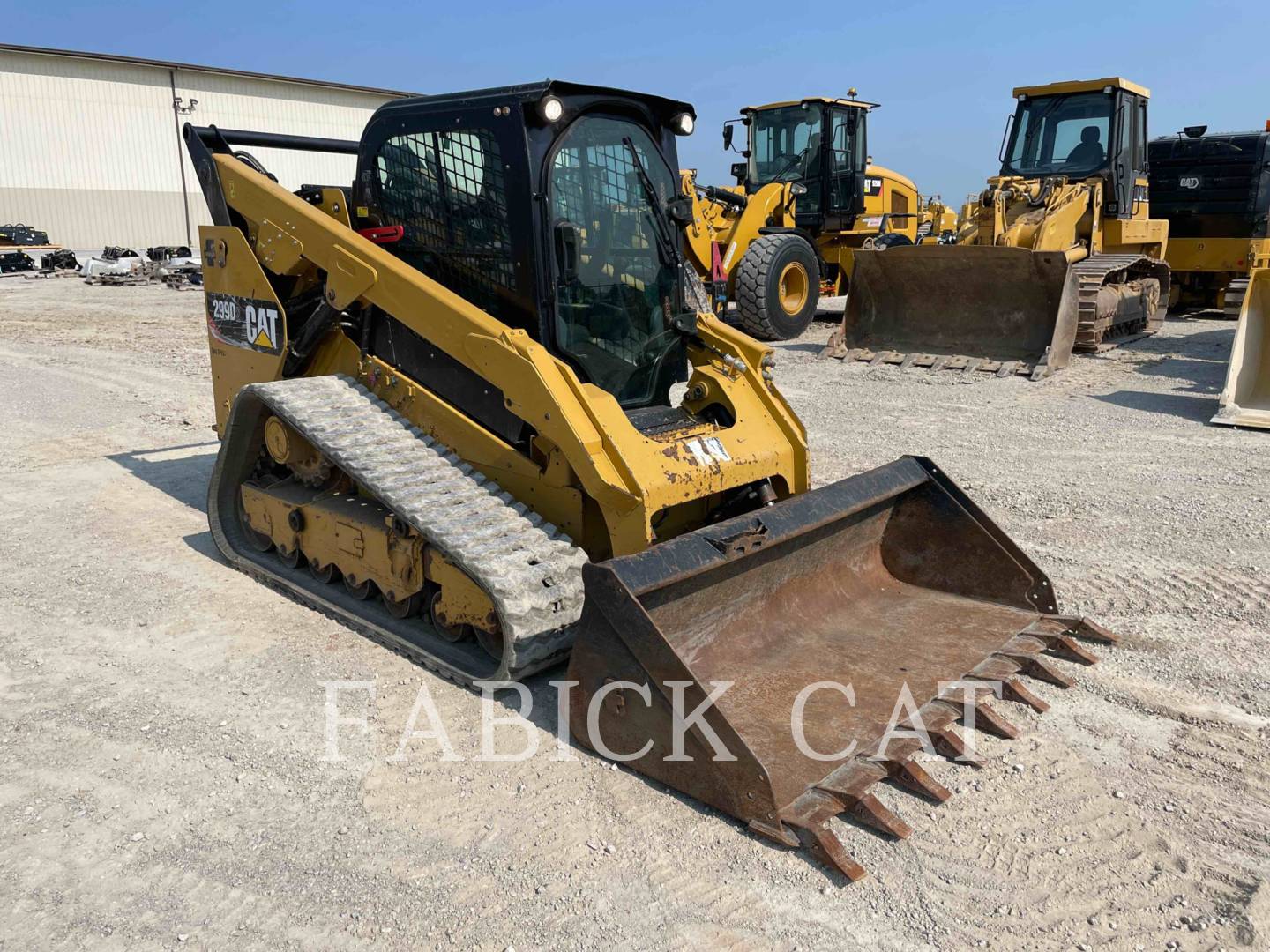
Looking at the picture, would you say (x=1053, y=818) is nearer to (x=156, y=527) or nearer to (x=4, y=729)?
(x=4, y=729)

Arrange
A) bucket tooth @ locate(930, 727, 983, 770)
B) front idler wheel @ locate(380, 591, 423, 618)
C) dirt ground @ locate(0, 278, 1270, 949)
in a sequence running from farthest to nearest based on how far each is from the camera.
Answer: front idler wheel @ locate(380, 591, 423, 618)
bucket tooth @ locate(930, 727, 983, 770)
dirt ground @ locate(0, 278, 1270, 949)

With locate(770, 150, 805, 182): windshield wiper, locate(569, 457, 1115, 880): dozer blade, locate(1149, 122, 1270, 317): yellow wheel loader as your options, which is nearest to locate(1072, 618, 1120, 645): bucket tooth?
locate(569, 457, 1115, 880): dozer blade

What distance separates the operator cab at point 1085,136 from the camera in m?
12.2

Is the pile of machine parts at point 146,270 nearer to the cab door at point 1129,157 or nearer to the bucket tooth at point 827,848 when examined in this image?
the cab door at point 1129,157

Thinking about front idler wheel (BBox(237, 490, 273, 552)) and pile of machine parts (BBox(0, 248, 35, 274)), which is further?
pile of machine parts (BBox(0, 248, 35, 274))

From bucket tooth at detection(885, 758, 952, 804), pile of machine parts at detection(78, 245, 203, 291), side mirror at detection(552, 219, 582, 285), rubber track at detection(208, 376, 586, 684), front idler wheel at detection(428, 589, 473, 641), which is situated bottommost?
bucket tooth at detection(885, 758, 952, 804)

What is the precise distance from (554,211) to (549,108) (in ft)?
1.29

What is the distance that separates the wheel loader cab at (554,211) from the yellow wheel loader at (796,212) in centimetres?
656

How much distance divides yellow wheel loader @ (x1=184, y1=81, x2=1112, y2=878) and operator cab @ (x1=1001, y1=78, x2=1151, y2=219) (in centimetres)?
969

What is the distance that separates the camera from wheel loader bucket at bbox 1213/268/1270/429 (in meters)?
8.06

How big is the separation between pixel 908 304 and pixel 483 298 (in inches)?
309

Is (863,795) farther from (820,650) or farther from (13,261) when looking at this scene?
(13,261)

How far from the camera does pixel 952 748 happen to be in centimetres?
322

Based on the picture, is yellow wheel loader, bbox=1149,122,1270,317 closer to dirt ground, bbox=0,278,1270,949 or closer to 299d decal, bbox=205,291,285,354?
dirt ground, bbox=0,278,1270,949
